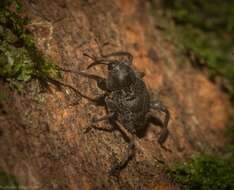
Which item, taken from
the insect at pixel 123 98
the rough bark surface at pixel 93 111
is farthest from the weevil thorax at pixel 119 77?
the rough bark surface at pixel 93 111

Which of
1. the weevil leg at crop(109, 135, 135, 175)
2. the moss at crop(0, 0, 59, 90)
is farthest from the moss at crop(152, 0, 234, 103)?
the moss at crop(0, 0, 59, 90)

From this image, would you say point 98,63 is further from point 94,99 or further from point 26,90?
point 26,90

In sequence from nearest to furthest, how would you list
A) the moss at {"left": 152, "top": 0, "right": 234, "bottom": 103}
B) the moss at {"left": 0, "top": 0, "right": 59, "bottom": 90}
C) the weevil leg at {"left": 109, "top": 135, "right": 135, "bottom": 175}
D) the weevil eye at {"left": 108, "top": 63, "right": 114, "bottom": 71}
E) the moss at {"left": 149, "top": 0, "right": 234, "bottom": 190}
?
the moss at {"left": 0, "top": 0, "right": 59, "bottom": 90} → the weevil leg at {"left": 109, "top": 135, "right": 135, "bottom": 175} → the weevil eye at {"left": 108, "top": 63, "right": 114, "bottom": 71} → the moss at {"left": 149, "top": 0, "right": 234, "bottom": 190} → the moss at {"left": 152, "top": 0, "right": 234, "bottom": 103}

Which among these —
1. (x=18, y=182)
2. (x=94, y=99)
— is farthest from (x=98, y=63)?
(x=18, y=182)

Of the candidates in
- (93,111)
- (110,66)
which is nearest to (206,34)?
(110,66)

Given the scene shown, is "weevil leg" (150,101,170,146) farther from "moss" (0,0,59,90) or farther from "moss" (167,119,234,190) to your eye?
"moss" (0,0,59,90)

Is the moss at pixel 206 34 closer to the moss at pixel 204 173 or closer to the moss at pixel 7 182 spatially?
the moss at pixel 204 173
